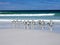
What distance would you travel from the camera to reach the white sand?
1607 mm

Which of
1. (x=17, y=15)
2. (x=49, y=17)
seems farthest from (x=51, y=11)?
(x=17, y=15)

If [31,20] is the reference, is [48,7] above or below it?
above

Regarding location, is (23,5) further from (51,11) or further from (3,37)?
(3,37)

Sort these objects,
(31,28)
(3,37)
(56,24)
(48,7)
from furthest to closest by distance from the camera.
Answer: (48,7), (56,24), (31,28), (3,37)

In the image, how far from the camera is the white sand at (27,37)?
1.61 meters

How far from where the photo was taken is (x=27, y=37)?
1729 mm

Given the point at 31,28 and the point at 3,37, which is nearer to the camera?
the point at 3,37

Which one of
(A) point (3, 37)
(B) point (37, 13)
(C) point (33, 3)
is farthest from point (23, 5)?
(A) point (3, 37)

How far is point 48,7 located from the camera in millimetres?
2299

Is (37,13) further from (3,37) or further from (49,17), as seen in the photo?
(3,37)

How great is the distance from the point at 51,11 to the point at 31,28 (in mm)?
487

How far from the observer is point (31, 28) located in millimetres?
2012

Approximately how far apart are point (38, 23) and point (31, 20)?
0.42 ft

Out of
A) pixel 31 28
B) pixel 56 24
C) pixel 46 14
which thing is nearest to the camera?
pixel 31 28
